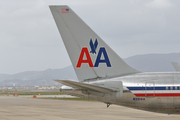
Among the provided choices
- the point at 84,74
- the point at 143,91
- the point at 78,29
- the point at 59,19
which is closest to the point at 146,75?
→ the point at 143,91

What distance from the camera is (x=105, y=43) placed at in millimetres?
18344

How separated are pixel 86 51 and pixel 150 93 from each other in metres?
4.82

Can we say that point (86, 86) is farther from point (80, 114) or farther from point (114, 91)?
point (80, 114)

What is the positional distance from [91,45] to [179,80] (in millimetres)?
5912

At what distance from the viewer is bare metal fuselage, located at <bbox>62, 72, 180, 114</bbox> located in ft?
56.1

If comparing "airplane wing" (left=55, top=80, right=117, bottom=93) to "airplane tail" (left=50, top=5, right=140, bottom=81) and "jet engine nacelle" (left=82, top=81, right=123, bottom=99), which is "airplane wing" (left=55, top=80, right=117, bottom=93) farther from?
"airplane tail" (left=50, top=5, right=140, bottom=81)

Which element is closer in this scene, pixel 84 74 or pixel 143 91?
pixel 143 91

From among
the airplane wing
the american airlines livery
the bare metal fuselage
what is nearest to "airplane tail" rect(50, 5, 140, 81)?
the american airlines livery

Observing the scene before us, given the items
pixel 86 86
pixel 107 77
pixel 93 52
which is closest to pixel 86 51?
pixel 93 52

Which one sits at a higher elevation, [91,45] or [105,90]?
[91,45]

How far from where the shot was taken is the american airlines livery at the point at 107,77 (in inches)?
676

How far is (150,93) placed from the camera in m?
17.1

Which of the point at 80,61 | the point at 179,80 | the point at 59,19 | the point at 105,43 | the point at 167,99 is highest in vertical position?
the point at 59,19

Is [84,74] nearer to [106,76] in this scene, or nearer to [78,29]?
[106,76]
